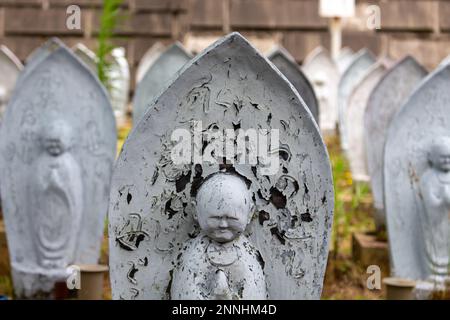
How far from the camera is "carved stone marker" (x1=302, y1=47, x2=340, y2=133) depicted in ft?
23.6

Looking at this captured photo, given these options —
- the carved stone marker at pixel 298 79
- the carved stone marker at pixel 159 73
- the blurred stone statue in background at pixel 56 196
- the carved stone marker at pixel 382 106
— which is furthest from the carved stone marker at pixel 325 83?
the blurred stone statue in background at pixel 56 196

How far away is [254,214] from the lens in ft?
8.02

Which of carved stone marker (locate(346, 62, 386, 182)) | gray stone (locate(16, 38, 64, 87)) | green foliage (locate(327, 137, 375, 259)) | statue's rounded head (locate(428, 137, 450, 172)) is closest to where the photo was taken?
statue's rounded head (locate(428, 137, 450, 172))

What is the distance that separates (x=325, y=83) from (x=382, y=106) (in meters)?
2.55

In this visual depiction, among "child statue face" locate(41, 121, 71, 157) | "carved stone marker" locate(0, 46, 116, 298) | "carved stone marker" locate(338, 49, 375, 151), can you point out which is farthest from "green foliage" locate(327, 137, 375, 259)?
"child statue face" locate(41, 121, 71, 157)

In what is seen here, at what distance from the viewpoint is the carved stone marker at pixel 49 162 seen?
3633 millimetres

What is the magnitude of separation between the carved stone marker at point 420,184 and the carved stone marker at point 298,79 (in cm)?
44

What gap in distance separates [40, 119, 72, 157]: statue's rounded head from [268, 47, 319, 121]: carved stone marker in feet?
3.46

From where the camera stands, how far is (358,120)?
18.3ft

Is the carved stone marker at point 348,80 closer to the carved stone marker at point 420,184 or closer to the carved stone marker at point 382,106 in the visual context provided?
the carved stone marker at point 382,106

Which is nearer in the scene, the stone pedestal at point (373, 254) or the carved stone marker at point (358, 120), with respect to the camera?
the stone pedestal at point (373, 254)

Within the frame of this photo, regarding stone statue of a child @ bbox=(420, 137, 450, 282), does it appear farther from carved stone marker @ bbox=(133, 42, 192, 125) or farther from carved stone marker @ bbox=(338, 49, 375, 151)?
carved stone marker @ bbox=(338, 49, 375, 151)

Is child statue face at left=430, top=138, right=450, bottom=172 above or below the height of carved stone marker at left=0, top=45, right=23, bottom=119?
below
